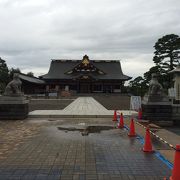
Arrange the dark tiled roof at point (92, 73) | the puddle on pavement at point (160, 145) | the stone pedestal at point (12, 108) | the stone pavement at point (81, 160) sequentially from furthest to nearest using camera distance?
the dark tiled roof at point (92, 73), the stone pedestal at point (12, 108), the puddle on pavement at point (160, 145), the stone pavement at point (81, 160)

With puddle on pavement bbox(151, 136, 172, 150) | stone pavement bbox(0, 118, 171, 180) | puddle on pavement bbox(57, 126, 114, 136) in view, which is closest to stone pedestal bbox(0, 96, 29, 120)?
puddle on pavement bbox(57, 126, 114, 136)

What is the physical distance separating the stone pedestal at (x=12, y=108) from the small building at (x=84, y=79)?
157 feet

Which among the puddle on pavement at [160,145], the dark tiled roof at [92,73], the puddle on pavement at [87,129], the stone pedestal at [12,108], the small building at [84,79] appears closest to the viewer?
the puddle on pavement at [160,145]

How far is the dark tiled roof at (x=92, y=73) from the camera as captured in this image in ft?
223

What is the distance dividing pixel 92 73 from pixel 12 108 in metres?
54.7

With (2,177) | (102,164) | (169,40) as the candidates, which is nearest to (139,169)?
(102,164)

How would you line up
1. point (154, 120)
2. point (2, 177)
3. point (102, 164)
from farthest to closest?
point (154, 120) < point (102, 164) < point (2, 177)

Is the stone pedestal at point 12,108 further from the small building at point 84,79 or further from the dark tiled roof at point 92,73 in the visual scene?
the dark tiled roof at point 92,73

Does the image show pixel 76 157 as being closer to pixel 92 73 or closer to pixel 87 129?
pixel 87 129

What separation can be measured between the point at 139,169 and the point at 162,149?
2.15m

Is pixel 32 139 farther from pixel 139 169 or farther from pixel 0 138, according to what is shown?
pixel 139 169

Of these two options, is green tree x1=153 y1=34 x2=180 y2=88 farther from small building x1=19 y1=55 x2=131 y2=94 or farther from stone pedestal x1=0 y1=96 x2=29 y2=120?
stone pedestal x1=0 y1=96 x2=29 y2=120

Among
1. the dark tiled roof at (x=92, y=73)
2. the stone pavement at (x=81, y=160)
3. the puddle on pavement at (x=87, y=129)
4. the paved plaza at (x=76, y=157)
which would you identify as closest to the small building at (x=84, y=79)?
the dark tiled roof at (x=92, y=73)

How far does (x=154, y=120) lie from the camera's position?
1530cm
